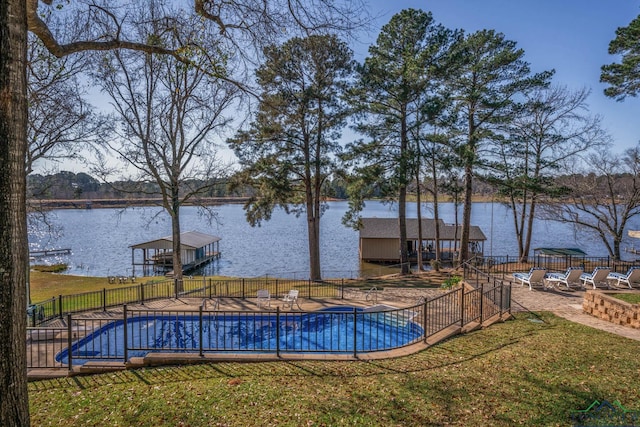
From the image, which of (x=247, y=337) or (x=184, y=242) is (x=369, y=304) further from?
(x=184, y=242)

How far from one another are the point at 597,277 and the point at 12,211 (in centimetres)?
1836

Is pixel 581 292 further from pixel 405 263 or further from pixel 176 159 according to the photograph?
pixel 176 159

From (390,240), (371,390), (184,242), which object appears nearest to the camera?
(371,390)

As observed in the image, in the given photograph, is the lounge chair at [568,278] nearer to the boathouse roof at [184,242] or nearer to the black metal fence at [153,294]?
the black metal fence at [153,294]

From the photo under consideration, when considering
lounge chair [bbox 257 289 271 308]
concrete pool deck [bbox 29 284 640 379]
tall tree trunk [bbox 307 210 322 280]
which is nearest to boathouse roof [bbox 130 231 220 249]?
tall tree trunk [bbox 307 210 322 280]

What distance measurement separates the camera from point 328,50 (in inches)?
763

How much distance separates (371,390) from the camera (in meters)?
5.88

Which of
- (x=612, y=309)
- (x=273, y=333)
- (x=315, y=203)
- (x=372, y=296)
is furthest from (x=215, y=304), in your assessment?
(x=612, y=309)

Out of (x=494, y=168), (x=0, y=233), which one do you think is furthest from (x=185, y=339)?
(x=494, y=168)

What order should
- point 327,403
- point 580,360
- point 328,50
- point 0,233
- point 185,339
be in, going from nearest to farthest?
point 0,233 → point 327,403 → point 580,360 → point 185,339 → point 328,50

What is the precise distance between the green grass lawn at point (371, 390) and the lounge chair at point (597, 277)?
26.6 ft

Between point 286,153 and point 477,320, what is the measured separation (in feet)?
47.3

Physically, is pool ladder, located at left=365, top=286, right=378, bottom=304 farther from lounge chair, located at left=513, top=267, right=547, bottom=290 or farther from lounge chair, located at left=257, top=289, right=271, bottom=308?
lounge chair, located at left=513, top=267, right=547, bottom=290

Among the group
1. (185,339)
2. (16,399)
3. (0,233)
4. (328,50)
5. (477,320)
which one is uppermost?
(328,50)
